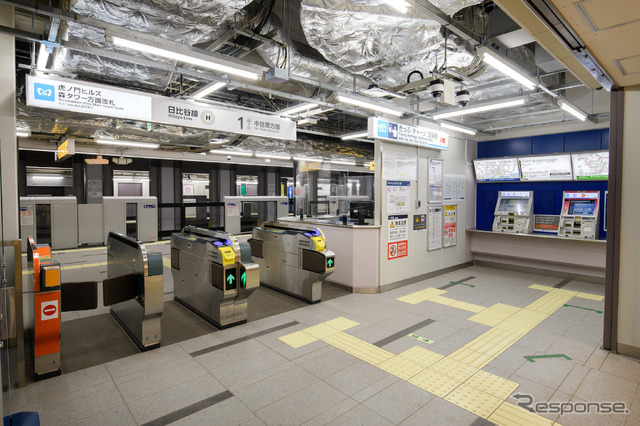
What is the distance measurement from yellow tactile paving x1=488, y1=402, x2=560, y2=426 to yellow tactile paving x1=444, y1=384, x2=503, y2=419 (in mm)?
46

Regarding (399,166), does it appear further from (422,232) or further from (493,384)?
(493,384)

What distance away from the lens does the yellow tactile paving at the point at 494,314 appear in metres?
4.39

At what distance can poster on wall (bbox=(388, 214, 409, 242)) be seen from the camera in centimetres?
577

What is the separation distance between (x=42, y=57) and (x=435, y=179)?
241 inches

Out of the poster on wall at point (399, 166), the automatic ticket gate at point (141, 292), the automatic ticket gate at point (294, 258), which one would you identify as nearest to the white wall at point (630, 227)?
the poster on wall at point (399, 166)

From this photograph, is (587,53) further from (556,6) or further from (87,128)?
(87,128)

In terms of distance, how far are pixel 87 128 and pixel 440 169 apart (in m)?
7.08

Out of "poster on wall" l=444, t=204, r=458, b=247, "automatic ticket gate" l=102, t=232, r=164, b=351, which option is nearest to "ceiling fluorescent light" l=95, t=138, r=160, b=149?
"automatic ticket gate" l=102, t=232, r=164, b=351

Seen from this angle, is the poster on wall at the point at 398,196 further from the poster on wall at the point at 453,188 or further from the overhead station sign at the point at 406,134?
the poster on wall at the point at 453,188

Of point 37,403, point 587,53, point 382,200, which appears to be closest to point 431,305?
point 382,200

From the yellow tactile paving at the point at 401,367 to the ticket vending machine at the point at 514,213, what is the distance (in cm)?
482

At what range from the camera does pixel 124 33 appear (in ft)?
9.26

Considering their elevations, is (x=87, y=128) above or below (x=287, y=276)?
above

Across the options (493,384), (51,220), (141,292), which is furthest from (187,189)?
(493,384)
